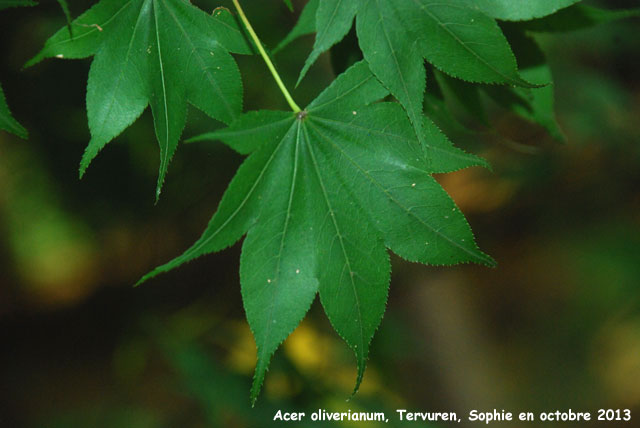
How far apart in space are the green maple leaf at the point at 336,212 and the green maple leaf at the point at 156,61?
82mm

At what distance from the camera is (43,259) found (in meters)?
2.85

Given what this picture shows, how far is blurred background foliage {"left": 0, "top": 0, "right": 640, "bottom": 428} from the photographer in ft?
6.10

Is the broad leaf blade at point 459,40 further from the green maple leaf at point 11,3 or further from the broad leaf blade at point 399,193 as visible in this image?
the green maple leaf at point 11,3

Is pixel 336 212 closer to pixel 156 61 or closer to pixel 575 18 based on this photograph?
pixel 156 61

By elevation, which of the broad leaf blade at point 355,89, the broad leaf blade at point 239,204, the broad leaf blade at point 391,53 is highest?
the broad leaf blade at point 391,53

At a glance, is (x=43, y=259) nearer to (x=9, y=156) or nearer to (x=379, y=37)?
(x=9, y=156)

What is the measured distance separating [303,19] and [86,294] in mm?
2862

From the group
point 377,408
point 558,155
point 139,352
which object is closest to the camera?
point 377,408

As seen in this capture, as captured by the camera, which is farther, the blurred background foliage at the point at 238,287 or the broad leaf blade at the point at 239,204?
the blurred background foliage at the point at 238,287

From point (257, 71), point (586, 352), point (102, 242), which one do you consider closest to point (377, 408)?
point (257, 71)

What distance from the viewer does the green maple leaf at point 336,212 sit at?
2.19ft

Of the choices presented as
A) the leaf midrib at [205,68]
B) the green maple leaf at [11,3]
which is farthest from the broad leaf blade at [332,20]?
the green maple leaf at [11,3]

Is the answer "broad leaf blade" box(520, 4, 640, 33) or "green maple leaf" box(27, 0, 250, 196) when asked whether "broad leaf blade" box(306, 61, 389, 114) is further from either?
"broad leaf blade" box(520, 4, 640, 33)

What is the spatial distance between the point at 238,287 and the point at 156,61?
246cm
